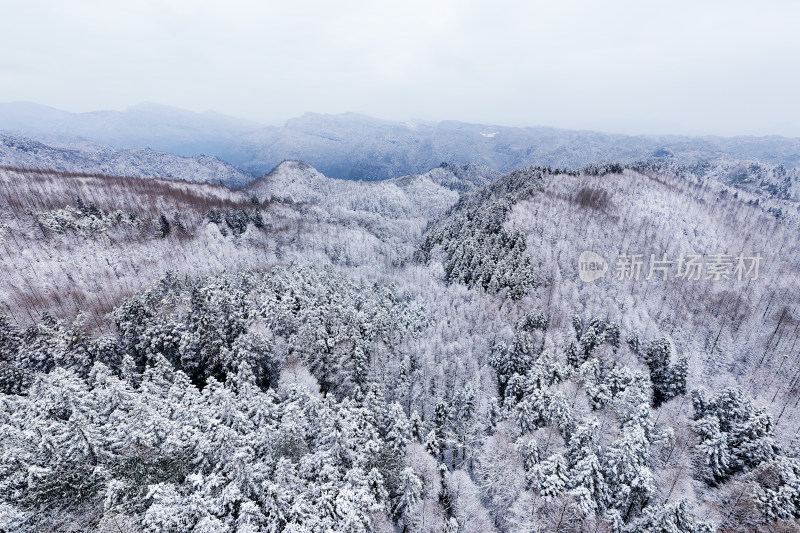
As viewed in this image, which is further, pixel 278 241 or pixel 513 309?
pixel 278 241

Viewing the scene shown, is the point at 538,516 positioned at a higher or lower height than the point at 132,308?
lower

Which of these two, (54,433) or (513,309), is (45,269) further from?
(513,309)

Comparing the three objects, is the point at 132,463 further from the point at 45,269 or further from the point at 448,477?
the point at 45,269

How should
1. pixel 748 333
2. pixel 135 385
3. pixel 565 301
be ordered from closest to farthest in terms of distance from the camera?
pixel 135 385 < pixel 748 333 < pixel 565 301

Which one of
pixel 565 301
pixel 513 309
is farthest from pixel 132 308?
pixel 565 301

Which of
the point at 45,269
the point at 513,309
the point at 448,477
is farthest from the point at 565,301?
the point at 45,269

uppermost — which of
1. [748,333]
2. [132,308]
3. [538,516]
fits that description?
[132,308]

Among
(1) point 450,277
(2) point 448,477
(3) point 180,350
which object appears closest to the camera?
(2) point 448,477
